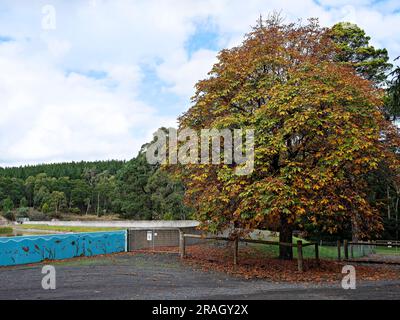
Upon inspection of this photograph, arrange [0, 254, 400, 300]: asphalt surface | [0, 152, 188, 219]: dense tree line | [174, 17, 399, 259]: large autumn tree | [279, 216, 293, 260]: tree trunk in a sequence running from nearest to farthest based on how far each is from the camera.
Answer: [0, 254, 400, 300]: asphalt surface < [174, 17, 399, 259]: large autumn tree < [279, 216, 293, 260]: tree trunk < [0, 152, 188, 219]: dense tree line

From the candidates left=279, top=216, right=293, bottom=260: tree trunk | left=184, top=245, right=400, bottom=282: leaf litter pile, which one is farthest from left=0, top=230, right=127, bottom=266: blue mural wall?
left=279, top=216, right=293, bottom=260: tree trunk

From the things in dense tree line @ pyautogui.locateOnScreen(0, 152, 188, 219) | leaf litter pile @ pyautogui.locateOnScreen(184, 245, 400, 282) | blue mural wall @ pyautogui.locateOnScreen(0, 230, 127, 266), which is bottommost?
leaf litter pile @ pyautogui.locateOnScreen(184, 245, 400, 282)

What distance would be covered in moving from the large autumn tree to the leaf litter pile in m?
1.57

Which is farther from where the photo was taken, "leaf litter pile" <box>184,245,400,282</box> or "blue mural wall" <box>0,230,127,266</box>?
"blue mural wall" <box>0,230,127,266</box>

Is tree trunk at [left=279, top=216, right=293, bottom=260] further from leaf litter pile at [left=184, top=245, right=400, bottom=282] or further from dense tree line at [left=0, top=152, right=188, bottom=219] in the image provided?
dense tree line at [left=0, top=152, right=188, bottom=219]

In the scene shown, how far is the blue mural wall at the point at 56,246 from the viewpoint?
2048 cm

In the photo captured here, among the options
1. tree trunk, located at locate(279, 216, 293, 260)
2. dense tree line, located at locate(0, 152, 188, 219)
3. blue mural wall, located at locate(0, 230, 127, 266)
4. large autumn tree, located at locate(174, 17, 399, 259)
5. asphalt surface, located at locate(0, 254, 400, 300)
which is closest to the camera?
asphalt surface, located at locate(0, 254, 400, 300)

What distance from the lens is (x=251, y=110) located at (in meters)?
18.8

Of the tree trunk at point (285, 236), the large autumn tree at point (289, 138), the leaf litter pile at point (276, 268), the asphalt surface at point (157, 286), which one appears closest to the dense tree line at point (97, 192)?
the leaf litter pile at point (276, 268)

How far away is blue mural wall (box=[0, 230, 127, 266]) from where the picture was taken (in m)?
20.5

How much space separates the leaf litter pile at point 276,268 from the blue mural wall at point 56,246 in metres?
5.17

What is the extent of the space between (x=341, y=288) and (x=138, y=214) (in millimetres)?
44301

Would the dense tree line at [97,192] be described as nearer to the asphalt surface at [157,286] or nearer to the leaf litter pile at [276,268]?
the leaf litter pile at [276,268]

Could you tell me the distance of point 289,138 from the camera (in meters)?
17.3
